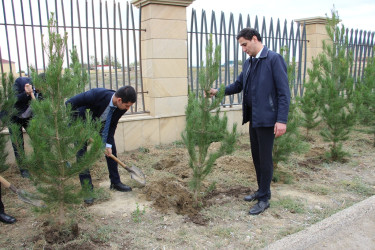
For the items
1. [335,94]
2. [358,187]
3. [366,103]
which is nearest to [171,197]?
[358,187]

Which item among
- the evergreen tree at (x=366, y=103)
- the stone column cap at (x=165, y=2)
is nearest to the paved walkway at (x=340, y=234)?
the evergreen tree at (x=366, y=103)

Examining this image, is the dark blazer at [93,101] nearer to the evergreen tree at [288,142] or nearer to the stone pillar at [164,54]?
the evergreen tree at [288,142]

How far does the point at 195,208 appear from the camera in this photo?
353 cm

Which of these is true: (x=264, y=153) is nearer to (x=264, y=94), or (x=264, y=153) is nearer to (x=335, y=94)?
(x=264, y=94)

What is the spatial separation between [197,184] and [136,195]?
0.89 m

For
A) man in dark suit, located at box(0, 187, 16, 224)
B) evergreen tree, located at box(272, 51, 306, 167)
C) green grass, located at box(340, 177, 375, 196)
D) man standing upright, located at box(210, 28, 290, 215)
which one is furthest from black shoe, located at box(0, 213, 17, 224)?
green grass, located at box(340, 177, 375, 196)

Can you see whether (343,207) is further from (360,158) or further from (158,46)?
(158,46)

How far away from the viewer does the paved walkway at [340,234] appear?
294cm

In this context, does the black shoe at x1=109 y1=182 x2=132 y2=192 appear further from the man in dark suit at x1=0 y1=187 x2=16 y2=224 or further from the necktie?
the man in dark suit at x1=0 y1=187 x2=16 y2=224

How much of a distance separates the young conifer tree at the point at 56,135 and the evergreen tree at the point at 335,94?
4.00 metres

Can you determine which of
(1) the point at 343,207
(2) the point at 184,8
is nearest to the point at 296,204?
(1) the point at 343,207

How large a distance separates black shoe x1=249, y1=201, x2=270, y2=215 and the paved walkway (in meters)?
0.51

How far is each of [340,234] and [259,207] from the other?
2.69ft

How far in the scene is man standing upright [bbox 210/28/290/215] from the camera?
10.4 ft
